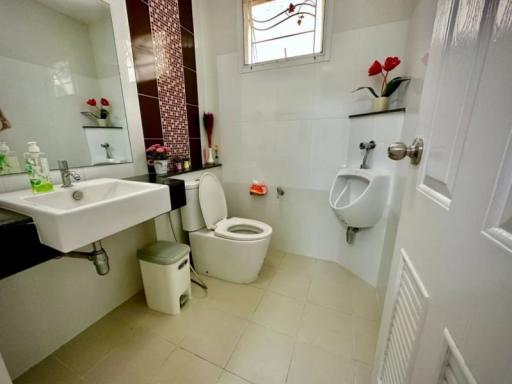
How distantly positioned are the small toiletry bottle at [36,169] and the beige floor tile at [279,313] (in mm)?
1293

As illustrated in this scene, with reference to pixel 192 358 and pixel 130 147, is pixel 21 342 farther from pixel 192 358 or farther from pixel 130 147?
pixel 130 147

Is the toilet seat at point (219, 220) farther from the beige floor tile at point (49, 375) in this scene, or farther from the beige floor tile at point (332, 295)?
the beige floor tile at point (49, 375)

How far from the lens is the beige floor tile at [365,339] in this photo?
1.03 meters

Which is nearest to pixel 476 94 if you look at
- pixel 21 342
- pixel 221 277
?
pixel 221 277

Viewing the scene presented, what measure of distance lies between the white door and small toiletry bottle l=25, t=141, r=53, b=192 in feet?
4.51

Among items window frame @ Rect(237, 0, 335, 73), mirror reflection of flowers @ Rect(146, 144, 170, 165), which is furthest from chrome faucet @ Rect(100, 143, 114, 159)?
window frame @ Rect(237, 0, 335, 73)

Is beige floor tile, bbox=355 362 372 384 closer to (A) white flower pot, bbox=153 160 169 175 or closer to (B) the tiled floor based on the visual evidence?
(B) the tiled floor

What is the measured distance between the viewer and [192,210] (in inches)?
59.0

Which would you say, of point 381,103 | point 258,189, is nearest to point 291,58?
point 381,103

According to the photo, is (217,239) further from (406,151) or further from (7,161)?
(406,151)

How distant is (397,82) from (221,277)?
5.94 feet

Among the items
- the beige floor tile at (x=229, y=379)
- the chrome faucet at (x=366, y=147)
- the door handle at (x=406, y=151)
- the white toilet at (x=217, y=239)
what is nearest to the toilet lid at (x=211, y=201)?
the white toilet at (x=217, y=239)

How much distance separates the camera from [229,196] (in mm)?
2082

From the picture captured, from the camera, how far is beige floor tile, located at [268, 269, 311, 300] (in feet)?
4.78
